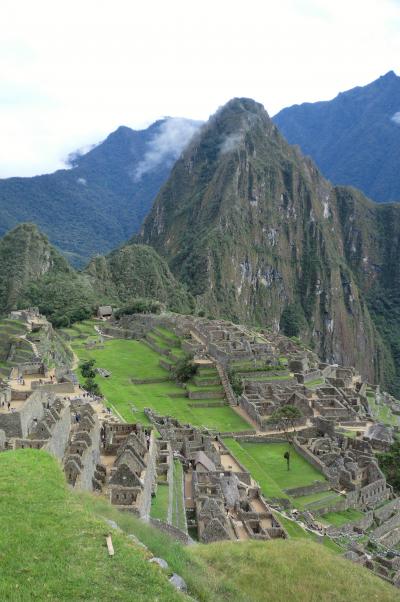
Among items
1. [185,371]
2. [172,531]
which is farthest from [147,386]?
[172,531]

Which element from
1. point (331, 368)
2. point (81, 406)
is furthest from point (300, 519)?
point (331, 368)

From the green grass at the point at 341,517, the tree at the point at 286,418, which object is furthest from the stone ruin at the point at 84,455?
the tree at the point at 286,418

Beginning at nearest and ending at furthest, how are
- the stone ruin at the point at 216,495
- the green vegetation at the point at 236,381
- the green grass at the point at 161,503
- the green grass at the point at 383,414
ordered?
the green grass at the point at 161,503 → the stone ruin at the point at 216,495 → the green vegetation at the point at 236,381 → the green grass at the point at 383,414

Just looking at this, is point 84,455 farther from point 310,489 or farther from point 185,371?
point 185,371

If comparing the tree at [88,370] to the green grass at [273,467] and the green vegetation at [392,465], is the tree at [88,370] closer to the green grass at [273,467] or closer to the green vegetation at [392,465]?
the green grass at [273,467]

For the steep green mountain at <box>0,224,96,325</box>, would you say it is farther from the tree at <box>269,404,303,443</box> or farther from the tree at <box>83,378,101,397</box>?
the tree at <box>269,404,303,443</box>

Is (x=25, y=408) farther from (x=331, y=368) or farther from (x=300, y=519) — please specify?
(x=331, y=368)

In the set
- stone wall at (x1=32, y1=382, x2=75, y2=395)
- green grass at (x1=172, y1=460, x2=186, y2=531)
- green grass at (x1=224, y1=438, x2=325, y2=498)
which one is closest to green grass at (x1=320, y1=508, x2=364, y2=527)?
green grass at (x1=224, y1=438, x2=325, y2=498)
